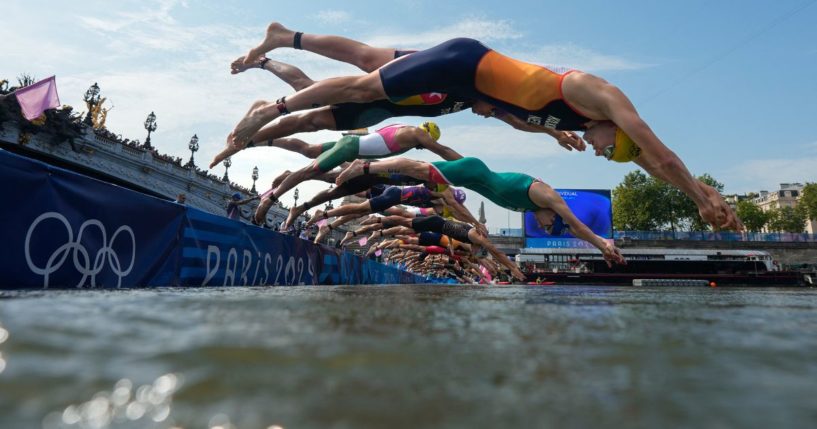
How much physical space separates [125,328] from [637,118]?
10.6ft

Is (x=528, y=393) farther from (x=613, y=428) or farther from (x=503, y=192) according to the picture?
(x=503, y=192)

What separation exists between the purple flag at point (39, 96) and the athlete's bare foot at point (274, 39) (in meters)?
13.2

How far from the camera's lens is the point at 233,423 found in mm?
329

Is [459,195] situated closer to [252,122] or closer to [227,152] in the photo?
[227,152]

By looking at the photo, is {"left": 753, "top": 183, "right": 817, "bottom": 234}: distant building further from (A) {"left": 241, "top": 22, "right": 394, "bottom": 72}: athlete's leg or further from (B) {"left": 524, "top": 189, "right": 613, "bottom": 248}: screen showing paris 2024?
(A) {"left": 241, "top": 22, "right": 394, "bottom": 72}: athlete's leg

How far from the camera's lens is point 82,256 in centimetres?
305

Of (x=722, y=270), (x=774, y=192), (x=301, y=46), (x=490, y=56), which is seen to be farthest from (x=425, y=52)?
(x=774, y=192)

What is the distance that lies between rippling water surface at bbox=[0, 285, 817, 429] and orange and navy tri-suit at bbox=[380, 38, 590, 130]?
2845 millimetres

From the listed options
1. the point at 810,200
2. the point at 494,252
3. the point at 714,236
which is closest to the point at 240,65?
the point at 494,252

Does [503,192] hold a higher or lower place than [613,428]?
higher

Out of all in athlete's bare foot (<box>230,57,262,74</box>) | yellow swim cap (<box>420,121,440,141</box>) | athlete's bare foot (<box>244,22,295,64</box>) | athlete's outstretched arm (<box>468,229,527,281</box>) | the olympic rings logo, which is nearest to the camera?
the olympic rings logo

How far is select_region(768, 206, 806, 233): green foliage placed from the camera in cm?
6048

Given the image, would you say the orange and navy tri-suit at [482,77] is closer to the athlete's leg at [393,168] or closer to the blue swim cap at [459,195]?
the athlete's leg at [393,168]

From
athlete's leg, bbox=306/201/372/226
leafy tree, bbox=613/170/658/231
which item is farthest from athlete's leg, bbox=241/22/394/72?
leafy tree, bbox=613/170/658/231
